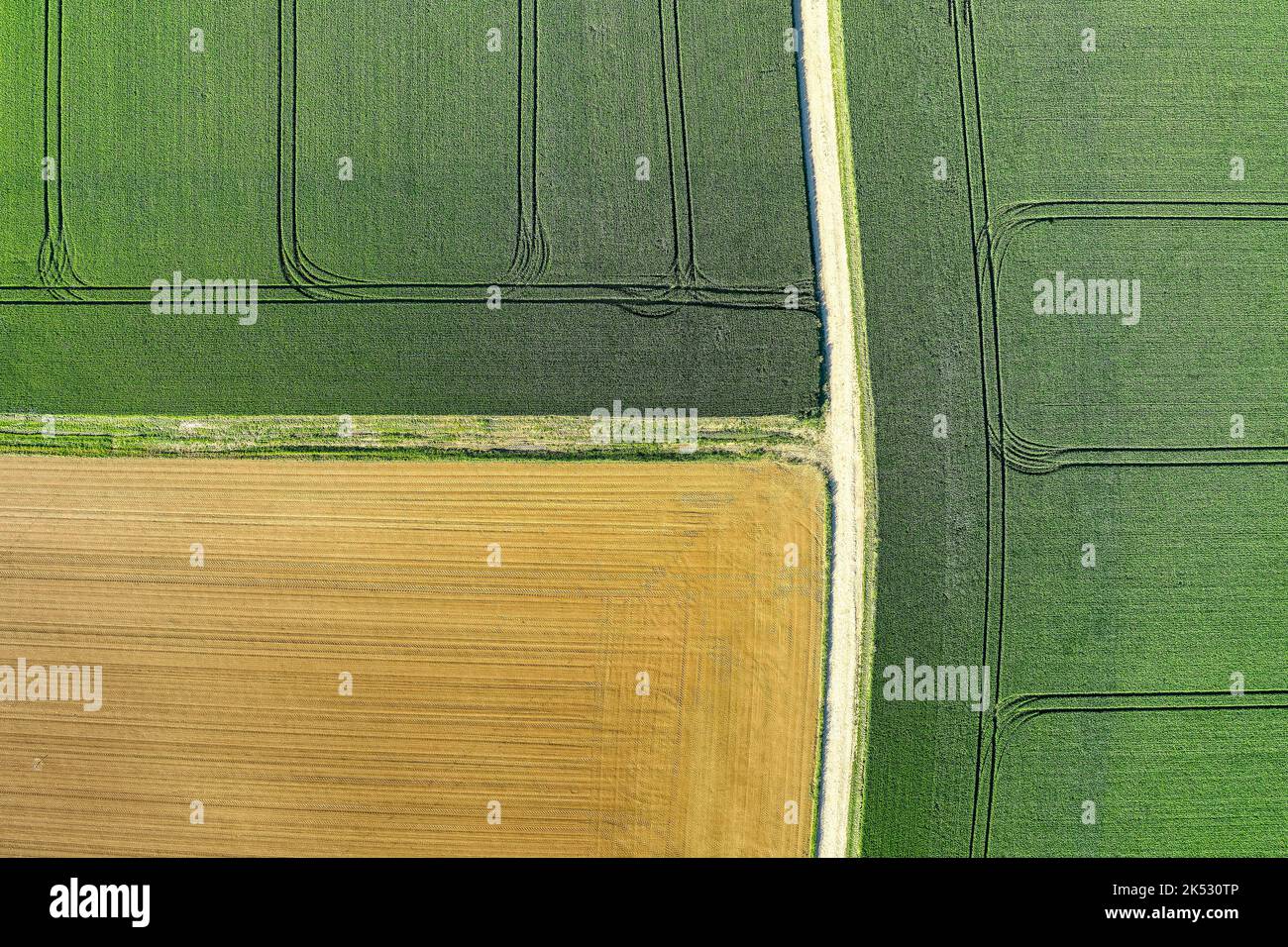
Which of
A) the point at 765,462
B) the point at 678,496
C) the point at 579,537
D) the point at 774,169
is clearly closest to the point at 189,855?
the point at 579,537

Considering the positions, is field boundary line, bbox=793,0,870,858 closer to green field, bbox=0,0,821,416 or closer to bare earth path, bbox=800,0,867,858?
bare earth path, bbox=800,0,867,858

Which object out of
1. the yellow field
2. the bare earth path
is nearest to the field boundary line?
the bare earth path

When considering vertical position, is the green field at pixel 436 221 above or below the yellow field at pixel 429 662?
above

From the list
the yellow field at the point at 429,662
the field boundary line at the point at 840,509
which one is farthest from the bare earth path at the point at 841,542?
the yellow field at the point at 429,662

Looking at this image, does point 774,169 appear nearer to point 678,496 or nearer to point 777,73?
point 777,73

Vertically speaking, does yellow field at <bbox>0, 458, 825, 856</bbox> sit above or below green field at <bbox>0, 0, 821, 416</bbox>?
below

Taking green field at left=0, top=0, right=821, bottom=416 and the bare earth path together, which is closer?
the bare earth path

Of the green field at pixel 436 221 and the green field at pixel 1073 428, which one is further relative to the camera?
the green field at pixel 436 221

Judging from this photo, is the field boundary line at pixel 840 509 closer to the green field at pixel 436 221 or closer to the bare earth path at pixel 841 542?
the bare earth path at pixel 841 542
